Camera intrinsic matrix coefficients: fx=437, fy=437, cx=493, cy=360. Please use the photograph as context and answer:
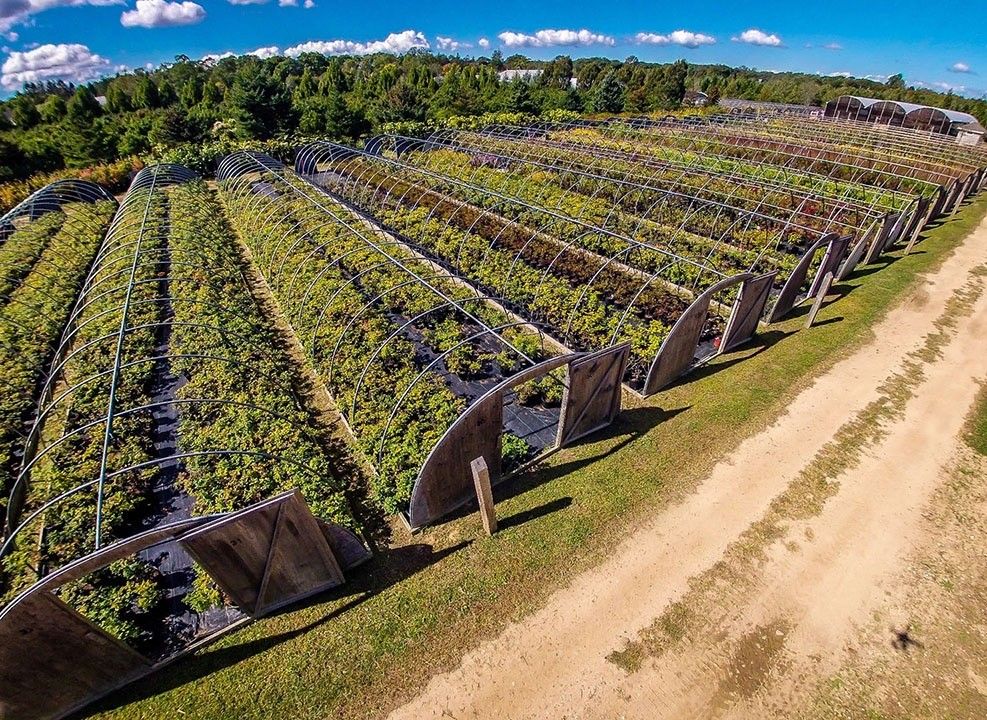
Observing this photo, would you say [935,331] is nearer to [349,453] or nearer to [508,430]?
[508,430]

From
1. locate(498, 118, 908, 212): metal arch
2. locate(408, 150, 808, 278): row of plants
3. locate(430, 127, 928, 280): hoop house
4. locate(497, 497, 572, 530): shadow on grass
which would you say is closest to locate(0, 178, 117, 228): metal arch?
locate(408, 150, 808, 278): row of plants

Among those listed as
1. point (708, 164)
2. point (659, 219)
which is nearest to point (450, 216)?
point (659, 219)

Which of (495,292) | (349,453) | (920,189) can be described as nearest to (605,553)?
(349,453)

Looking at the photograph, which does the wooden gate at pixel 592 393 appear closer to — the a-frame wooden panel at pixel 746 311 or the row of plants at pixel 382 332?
the row of plants at pixel 382 332

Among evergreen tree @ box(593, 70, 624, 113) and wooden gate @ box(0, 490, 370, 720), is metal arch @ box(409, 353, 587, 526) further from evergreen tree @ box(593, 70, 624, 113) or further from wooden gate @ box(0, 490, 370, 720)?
evergreen tree @ box(593, 70, 624, 113)

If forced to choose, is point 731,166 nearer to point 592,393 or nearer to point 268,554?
point 592,393

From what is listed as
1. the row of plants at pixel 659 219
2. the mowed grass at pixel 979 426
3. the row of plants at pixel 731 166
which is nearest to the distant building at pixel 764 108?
the row of plants at pixel 731 166
